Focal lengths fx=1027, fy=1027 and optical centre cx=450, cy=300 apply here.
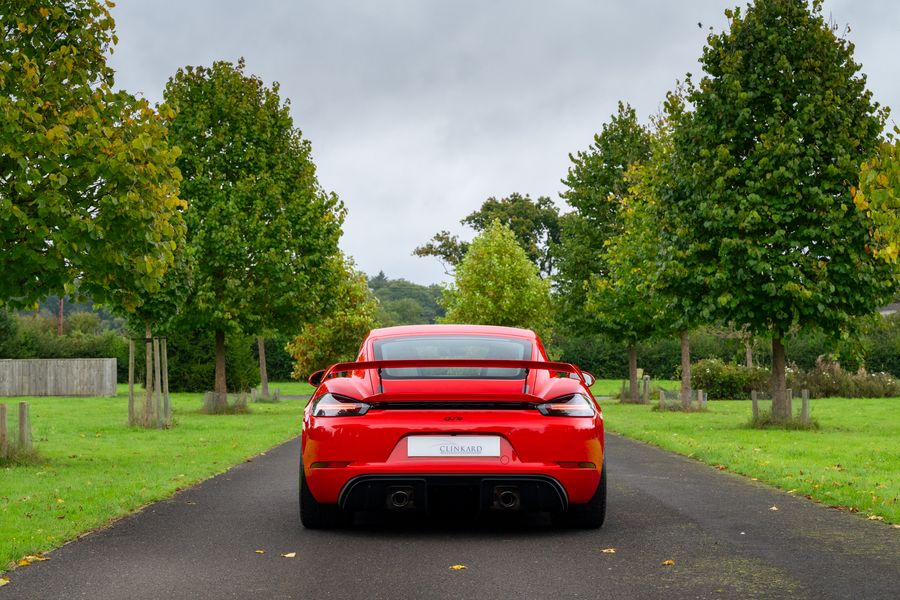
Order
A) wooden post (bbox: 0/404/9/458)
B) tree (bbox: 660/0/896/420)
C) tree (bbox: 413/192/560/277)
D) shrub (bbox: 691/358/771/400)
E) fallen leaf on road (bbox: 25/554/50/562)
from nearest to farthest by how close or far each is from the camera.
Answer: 1. fallen leaf on road (bbox: 25/554/50/562)
2. wooden post (bbox: 0/404/9/458)
3. tree (bbox: 660/0/896/420)
4. shrub (bbox: 691/358/771/400)
5. tree (bbox: 413/192/560/277)

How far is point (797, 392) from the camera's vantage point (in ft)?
127

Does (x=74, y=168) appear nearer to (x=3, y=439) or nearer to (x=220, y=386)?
(x=3, y=439)

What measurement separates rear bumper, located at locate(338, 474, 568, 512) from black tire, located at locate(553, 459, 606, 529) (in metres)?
0.40

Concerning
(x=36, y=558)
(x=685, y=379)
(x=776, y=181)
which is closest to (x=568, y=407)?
(x=36, y=558)

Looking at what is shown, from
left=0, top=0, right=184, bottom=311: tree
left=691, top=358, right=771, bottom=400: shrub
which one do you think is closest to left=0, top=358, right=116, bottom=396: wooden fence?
left=691, top=358, right=771, bottom=400: shrub

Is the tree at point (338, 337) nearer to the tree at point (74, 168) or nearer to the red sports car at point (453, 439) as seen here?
the tree at point (74, 168)

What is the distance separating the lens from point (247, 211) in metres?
27.4

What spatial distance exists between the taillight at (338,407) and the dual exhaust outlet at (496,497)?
58 cm

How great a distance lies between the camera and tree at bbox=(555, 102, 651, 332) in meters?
35.3

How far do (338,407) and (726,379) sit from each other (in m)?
33.6

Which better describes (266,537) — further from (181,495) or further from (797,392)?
(797,392)

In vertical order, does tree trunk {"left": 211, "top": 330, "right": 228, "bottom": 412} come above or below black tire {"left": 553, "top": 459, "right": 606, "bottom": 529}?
above

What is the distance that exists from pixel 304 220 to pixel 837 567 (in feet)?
75.5

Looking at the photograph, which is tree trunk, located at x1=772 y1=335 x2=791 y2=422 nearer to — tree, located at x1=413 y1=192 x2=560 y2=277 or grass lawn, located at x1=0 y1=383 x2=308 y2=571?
grass lawn, located at x1=0 y1=383 x2=308 y2=571
